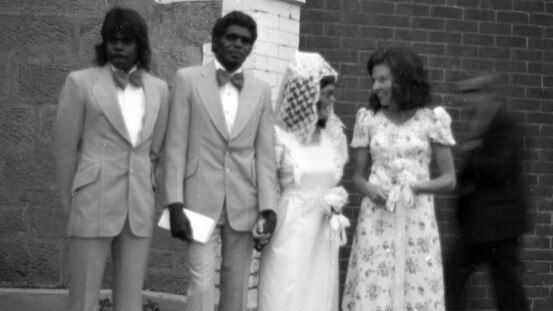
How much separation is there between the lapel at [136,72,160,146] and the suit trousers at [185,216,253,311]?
678 mm

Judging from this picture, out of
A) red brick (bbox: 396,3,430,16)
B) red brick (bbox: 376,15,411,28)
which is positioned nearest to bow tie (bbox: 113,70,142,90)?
red brick (bbox: 376,15,411,28)

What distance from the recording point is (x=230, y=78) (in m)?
8.09

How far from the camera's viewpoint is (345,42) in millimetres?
10617

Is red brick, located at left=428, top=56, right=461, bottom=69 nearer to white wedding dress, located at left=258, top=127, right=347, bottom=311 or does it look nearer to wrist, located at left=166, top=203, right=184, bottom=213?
white wedding dress, located at left=258, top=127, right=347, bottom=311

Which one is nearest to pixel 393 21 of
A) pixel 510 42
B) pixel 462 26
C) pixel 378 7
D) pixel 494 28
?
pixel 378 7

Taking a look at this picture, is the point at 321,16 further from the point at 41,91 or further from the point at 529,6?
the point at 41,91

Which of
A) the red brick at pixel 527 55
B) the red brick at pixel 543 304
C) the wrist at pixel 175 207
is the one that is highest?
the red brick at pixel 527 55

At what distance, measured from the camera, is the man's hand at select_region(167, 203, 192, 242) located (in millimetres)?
7801

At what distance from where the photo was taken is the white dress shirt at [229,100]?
8078mm

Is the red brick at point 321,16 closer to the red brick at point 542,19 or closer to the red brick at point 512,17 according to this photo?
the red brick at point 512,17

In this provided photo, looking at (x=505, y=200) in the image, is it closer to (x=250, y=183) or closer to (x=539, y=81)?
(x=250, y=183)

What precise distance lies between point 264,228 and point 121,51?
1.31 m

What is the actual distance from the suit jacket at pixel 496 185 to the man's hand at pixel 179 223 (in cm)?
195

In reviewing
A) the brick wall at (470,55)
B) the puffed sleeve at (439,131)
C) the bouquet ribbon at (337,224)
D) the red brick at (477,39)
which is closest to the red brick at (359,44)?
the brick wall at (470,55)
